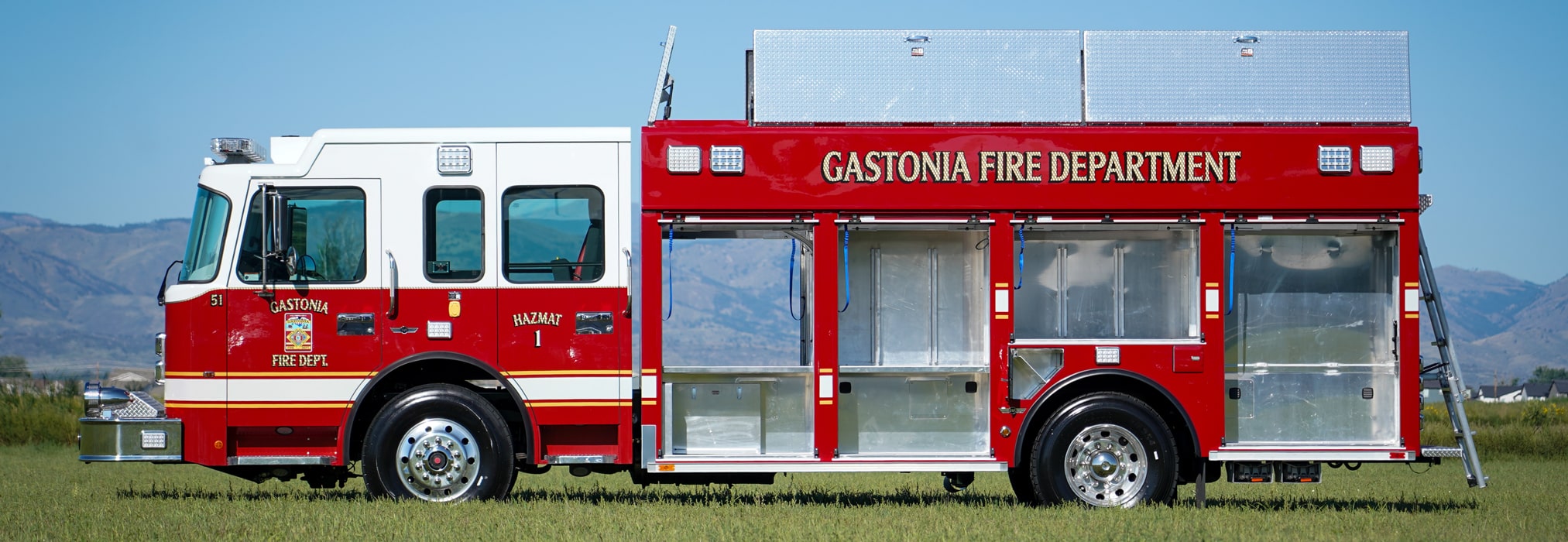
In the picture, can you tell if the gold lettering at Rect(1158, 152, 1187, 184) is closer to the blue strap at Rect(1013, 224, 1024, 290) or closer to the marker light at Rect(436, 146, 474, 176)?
the blue strap at Rect(1013, 224, 1024, 290)

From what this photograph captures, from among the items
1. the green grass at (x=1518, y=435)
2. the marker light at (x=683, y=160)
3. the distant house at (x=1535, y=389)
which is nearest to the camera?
the marker light at (x=683, y=160)

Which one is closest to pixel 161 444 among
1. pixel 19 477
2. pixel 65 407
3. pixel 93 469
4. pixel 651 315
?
pixel 651 315

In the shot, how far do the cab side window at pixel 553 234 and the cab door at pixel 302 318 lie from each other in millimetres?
1023

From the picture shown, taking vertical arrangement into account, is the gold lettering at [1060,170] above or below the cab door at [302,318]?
above

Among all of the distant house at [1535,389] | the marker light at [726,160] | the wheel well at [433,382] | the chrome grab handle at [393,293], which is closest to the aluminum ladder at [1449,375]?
the marker light at [726,160]

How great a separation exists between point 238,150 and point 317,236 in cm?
93

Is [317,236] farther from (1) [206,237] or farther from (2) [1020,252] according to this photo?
(2) [1020,252]

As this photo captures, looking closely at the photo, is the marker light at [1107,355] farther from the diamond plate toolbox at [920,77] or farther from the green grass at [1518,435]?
the green grass at [1518,435]

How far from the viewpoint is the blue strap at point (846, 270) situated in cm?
1106

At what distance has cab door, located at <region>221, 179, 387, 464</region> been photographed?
11.0m

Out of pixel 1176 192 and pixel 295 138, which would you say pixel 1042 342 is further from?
pixel 295 138

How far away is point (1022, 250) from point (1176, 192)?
128 centimetres

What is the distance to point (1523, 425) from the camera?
27750 mm

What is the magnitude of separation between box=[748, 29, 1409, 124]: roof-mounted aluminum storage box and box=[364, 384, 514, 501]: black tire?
3.18 m
